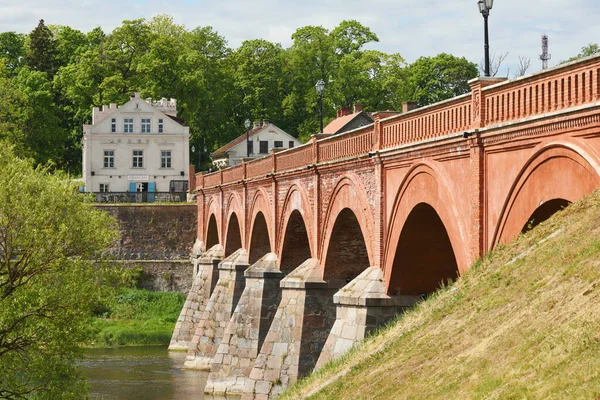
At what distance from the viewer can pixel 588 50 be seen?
240 ft

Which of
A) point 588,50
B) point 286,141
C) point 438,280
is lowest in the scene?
point 438,280

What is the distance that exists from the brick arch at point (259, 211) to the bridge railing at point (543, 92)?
1963cm

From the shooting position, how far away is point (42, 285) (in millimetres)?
25875

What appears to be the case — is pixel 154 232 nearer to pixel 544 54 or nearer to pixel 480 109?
pixel 544 54

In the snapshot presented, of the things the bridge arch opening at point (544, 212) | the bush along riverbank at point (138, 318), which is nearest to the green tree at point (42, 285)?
the bridge arch opening at point (544, 212)

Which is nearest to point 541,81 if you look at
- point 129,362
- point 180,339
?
point 129,362

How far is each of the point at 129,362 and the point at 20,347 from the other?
19.8 meters

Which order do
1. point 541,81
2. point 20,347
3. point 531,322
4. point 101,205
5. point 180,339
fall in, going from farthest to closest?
1. point 101,205
2. point 180,339
3. point 20,347
4. point 541,81
5. point 531,322

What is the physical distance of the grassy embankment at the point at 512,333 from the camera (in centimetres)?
945

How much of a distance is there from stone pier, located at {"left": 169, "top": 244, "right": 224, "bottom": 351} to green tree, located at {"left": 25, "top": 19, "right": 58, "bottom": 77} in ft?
171

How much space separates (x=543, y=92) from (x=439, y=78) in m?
70.3

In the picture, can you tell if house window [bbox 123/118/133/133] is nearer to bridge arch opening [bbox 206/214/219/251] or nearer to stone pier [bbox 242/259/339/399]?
bridge arch opening [bbox 206/214/219/251]

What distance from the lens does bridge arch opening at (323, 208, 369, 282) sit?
2739 centimetres

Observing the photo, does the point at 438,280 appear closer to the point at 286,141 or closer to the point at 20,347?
the point at 20,347
